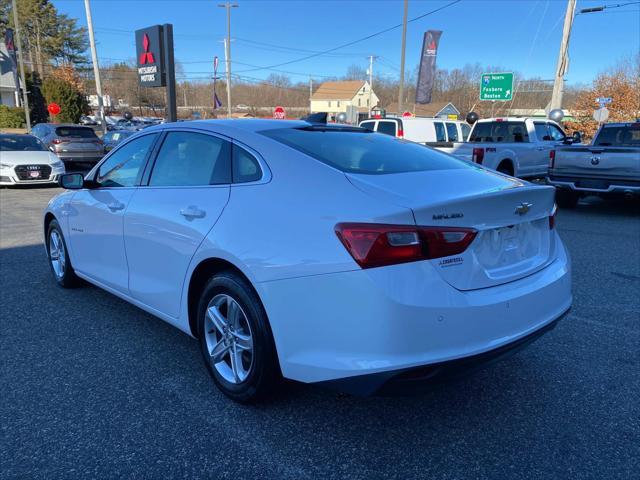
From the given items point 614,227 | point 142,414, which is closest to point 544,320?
point 142,414

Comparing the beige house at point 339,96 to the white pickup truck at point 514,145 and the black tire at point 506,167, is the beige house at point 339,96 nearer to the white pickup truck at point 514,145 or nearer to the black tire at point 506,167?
the white pickup truck at point 514,145

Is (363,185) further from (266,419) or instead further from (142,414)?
(142,414)

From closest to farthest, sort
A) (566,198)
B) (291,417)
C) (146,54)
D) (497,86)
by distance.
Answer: (291,417)
(566,198)
(146,54)
(497,86)

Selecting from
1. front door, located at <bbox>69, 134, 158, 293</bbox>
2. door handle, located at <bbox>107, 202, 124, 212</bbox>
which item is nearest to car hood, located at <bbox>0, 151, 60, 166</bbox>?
front door, located at <bbox>69, 134, 158, 293</bbox>

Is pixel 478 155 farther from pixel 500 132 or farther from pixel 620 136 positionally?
pixel 620 136

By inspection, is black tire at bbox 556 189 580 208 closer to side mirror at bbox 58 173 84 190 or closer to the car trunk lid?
the car trunk lid

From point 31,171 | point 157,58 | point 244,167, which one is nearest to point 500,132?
point 157,58

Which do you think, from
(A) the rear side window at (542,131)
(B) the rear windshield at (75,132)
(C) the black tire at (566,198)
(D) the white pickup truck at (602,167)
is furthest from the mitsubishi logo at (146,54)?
(C) the black tire at (566,198)

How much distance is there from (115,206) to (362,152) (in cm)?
199

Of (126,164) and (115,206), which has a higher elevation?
(126,164)

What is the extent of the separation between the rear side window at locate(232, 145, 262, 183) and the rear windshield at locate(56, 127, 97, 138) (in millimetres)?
15730

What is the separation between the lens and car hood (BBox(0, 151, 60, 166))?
12.6 metres

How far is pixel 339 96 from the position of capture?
10250 cm

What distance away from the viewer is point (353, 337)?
217 cm
